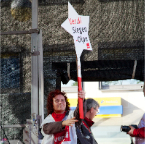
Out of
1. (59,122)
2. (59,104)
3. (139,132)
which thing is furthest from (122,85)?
(59,122)

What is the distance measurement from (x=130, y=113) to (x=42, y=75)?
44.1 inches

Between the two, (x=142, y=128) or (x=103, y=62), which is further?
(x=103, y=62)

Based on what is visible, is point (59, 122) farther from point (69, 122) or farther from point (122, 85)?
point (122, 85)

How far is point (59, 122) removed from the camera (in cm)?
241

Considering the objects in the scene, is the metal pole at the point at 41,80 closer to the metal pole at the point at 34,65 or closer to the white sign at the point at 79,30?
the metal pole at the point at 34,65

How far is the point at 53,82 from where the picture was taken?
3.09 m

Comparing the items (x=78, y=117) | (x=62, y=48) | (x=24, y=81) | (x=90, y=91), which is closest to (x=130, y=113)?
(x=90, y=91)

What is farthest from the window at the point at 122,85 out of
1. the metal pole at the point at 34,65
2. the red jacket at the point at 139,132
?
the metal pole at the point at 34,65

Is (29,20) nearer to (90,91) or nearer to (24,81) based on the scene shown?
(24,81)

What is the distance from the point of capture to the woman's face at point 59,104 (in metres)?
2.62

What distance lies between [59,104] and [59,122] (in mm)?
260

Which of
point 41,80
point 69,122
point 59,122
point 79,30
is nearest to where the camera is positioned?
point 69,122

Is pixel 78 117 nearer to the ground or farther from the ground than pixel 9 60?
nearer to the ground

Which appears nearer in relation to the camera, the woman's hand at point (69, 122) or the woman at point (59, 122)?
the woman's hand at point (69, 122)
